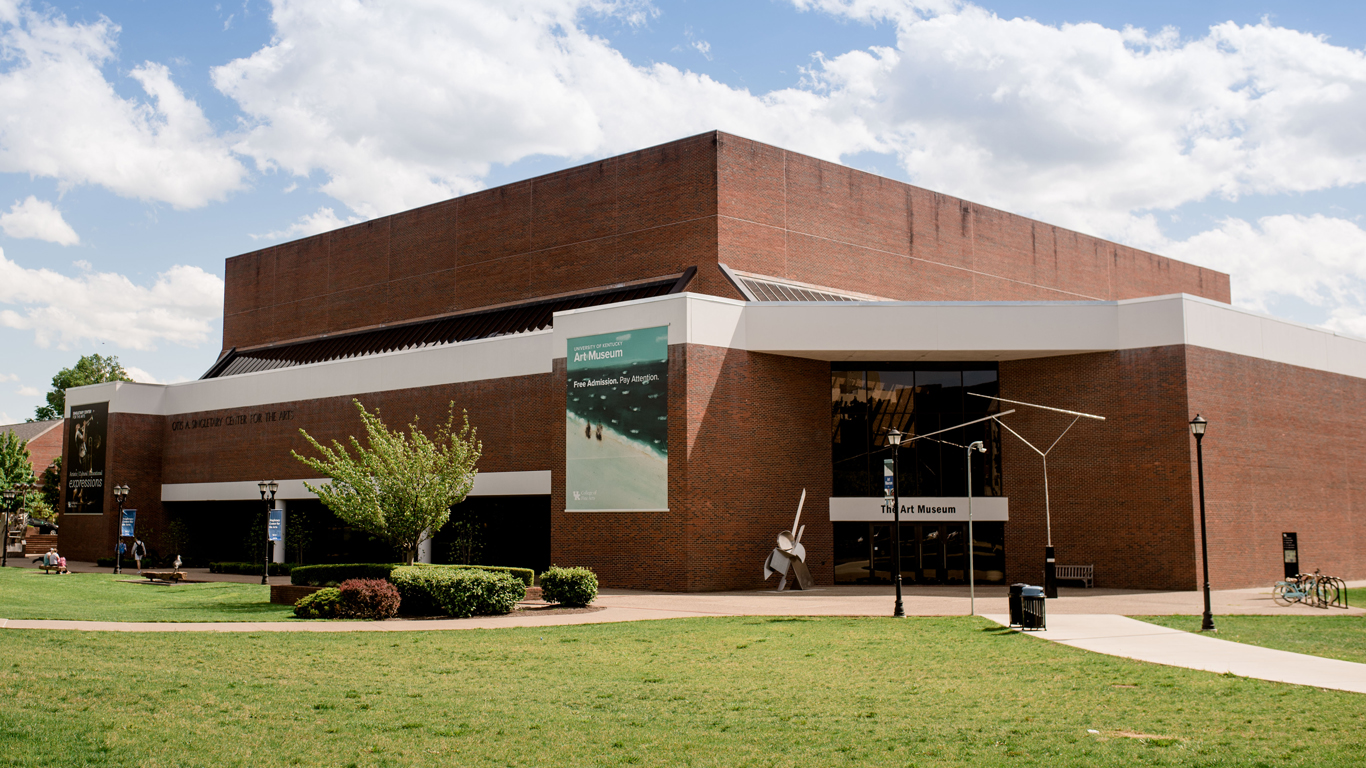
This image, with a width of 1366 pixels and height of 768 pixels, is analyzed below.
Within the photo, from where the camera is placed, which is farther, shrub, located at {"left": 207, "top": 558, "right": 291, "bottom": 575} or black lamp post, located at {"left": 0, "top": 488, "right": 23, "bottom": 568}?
black lamp post, located at {"left": 0, "top": 488, "right": 23, "bottom": 568}

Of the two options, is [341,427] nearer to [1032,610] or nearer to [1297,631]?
[1032,610]

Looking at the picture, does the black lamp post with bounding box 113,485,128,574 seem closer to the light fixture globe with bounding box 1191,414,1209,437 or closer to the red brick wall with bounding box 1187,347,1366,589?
the light fixture globe with bounding box 1191,414,1209,437

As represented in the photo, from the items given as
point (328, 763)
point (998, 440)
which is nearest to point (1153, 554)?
point (998, 440)

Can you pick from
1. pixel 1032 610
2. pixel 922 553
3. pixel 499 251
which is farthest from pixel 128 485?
→ pixel 1032 610

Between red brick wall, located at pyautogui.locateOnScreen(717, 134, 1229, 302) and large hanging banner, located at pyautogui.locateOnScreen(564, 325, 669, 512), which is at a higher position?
red brick wall, located at pyautogui.locateOnScreen(717, 134, 1229, 302)

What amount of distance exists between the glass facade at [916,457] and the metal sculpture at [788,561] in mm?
3415

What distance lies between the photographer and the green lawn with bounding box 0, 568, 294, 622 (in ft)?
75.7

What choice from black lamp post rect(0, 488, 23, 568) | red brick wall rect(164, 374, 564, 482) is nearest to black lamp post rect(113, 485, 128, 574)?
red brick wall rect(164, 374, 564, 482)

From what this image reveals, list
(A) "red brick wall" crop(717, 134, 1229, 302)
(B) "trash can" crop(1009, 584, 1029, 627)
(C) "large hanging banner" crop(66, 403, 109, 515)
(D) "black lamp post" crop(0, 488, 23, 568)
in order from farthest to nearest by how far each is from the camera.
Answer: (C) "large hanging banner" crop(66, 403, 109, 515) < (D) "black lamp post" crop(0, 488, 23, 568) < (A) "red brick wall" crop(717, 134, 1229, 302) < (B) "trash can" crop(1009, 584, 1029, 627)

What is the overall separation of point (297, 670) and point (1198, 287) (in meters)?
55.0

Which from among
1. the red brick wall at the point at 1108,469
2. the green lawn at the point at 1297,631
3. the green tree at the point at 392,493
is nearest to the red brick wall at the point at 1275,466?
the red brick wall at the point at 1108,469

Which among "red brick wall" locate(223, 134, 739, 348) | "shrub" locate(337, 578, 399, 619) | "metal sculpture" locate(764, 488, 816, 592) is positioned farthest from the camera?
"red brick wall" locate(223, 134, 739, 348)

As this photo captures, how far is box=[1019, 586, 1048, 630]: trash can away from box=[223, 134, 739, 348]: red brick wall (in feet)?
65.0

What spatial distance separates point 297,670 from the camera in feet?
47.0
